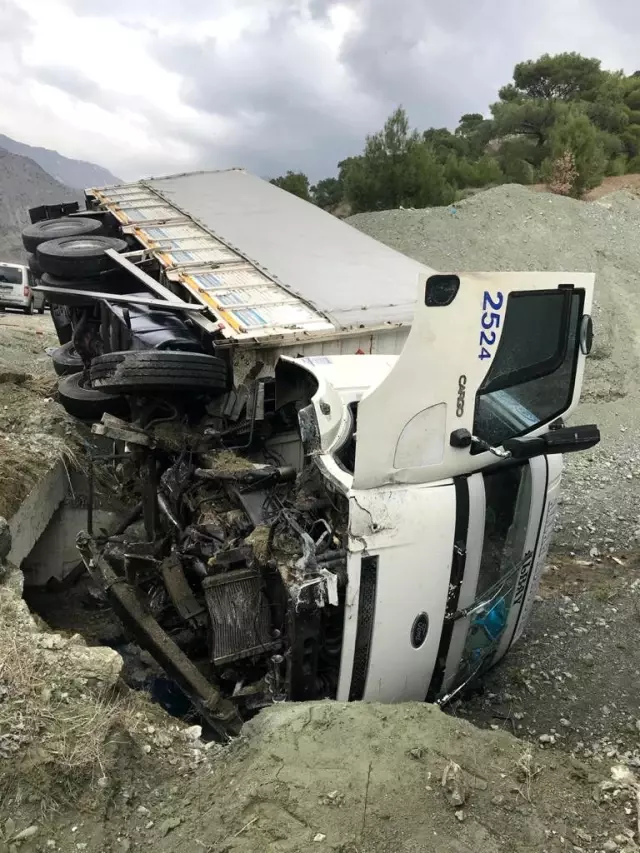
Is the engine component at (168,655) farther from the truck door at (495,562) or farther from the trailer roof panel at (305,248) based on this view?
the trailer roof panel at (305,248)

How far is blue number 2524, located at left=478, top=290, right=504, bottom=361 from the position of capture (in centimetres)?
314

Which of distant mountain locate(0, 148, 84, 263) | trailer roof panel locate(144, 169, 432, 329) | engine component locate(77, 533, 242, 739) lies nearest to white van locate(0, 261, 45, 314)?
trailer roof panel locate(144, 169, 432, 329)

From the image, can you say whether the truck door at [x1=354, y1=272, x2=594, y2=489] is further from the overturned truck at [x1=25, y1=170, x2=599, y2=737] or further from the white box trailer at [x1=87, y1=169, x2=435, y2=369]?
the white box trailer at [x1=87, y1=169, x2=435, y2=369]

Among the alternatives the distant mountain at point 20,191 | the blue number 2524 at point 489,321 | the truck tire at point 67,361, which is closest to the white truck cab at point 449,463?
the blue number 2524 at point 489,321

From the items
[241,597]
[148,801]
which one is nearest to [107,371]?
[241,597]

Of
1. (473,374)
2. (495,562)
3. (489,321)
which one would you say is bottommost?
(495,562)

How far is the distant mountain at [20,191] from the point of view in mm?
45156

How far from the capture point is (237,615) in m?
3.76

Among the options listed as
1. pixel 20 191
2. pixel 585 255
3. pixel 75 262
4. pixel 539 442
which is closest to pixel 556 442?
pixel 539 442

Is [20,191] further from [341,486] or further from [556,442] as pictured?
[556,442]

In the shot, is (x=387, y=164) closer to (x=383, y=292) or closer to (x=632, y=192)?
(x=632, y=192)

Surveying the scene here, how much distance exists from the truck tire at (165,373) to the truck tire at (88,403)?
1465 millimetres

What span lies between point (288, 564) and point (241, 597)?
0.58 metres

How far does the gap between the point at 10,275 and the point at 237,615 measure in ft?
49.1
